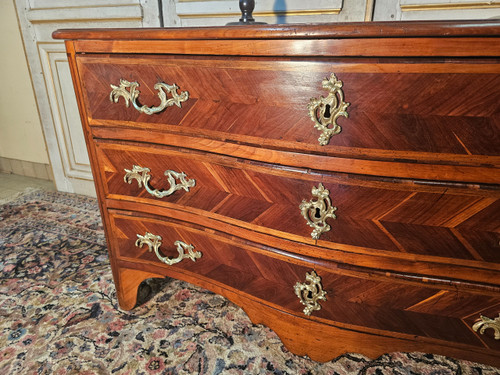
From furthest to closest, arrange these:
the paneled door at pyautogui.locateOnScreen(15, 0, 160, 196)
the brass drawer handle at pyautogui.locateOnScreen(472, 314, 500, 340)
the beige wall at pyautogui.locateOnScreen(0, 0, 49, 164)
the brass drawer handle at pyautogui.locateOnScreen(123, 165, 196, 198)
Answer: the beige wall at pyautogui.locateOnScreen(0, 0, 49, 164)
the paneled door at pyautogui.locateOnScreen(15, 0, 160, 196)
the brass drawer handle at pyautogui.locateOnScreen(123, 165, 196, 198)
the brass drawer handle at pyautogui.locateOnScreen(472, 314, 500, 340)

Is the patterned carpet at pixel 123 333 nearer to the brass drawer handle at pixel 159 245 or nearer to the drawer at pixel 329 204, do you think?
the brass drawer handle at pixel 159 245

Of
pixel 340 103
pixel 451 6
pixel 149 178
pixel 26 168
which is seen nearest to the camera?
pixel 340 103

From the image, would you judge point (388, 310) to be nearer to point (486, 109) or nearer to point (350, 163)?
point (350, 163)

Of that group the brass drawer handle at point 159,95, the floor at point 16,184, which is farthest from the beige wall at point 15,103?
the brass drawer handle at point 159,95

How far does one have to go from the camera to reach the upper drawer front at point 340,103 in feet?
2.00

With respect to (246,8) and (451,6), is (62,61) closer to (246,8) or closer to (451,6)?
(246,8)

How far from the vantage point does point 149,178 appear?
953 mm

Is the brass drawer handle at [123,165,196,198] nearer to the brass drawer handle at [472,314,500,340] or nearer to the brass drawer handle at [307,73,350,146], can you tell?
the brass drawer handle at [307,73,350,146]

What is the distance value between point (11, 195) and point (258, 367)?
2.04 meters

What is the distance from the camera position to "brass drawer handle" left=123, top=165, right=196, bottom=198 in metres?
0.91

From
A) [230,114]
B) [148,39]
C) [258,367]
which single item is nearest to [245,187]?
[230,114]

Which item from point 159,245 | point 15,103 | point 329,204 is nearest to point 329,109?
point 329,204

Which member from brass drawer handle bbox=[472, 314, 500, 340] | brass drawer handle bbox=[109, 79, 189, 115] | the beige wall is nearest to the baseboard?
the beige wall

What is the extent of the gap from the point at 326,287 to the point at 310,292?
0.05 metres
